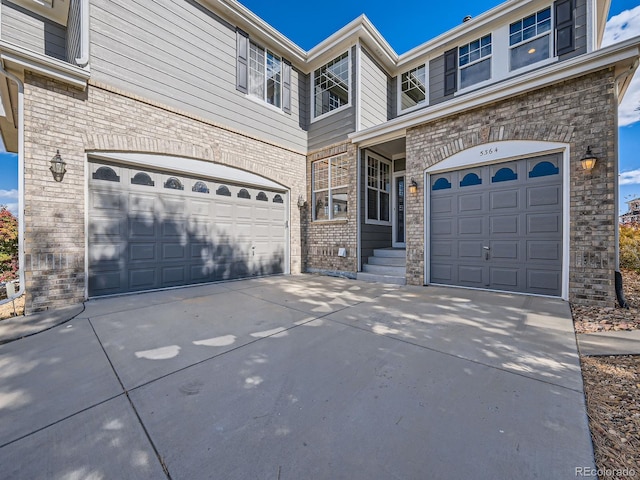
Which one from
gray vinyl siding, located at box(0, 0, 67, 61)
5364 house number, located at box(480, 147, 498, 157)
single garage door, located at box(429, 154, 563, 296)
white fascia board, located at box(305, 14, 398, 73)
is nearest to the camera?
single garage door, located at box(429, 154, 563, 296)

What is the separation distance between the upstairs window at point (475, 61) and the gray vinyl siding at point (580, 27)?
5.46 ft

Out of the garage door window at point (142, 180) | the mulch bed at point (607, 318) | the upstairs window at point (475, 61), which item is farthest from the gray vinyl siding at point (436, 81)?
the garage door window at point (142, 180)

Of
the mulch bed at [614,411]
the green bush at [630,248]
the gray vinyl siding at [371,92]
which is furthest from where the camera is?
the gray vinyl siding at [371,92]

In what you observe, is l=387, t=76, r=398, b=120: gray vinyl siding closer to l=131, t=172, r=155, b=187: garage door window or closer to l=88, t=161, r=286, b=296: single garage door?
l=88, t=161, r=286, b=296: single garage door

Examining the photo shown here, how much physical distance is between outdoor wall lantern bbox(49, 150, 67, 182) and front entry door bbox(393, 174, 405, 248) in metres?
7.91

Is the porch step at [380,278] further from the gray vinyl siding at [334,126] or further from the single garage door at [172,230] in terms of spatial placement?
the gray vinyl siding at [334,126]

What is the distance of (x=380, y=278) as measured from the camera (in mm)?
6902

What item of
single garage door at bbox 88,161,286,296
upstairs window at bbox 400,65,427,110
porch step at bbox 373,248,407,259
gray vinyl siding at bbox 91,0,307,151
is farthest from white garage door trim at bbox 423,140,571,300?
gray vinyl siding at bbox 91,0,307,151

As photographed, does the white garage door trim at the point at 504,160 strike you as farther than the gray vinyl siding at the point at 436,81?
No

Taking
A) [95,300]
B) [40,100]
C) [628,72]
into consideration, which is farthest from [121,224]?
[628,72]

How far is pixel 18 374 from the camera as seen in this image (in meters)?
2.45

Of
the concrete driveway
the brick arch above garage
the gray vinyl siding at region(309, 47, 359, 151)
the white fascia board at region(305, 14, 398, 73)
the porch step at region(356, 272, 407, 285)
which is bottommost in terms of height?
the concrete driveway

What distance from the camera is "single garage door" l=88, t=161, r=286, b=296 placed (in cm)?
518

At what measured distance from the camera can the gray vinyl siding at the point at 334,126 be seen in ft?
24.9
